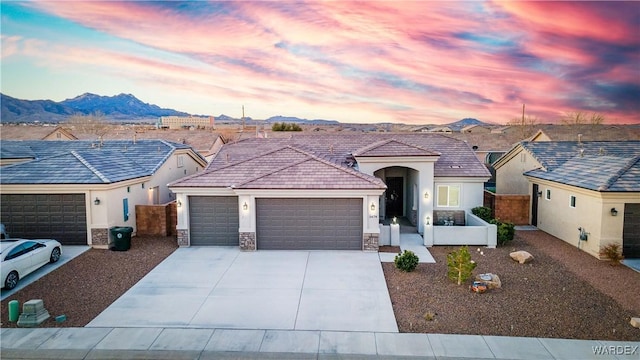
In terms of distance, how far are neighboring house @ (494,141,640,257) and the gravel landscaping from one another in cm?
133

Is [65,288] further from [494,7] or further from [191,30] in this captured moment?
[494,7]

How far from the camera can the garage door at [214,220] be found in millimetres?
15914

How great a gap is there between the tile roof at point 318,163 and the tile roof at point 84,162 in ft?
11.6

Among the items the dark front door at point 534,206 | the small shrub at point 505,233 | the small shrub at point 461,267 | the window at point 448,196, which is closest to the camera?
the small shrub at point 461,267

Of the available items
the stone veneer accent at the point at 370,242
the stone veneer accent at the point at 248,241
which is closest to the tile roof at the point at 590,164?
the stone veneer accent at the point at 370,242

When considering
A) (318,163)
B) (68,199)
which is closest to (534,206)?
(318,163)

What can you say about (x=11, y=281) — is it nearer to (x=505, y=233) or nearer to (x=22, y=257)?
(x=22, y=257)

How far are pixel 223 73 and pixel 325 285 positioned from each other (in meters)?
24.3

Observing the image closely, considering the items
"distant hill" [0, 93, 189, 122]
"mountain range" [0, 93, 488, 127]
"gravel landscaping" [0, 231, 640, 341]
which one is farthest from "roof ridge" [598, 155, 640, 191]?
"distant hill" [0, 93, 189, 122]

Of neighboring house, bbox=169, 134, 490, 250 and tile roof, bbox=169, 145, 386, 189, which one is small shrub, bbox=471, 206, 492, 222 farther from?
tile roof, bbox=169, 145, 386, 189

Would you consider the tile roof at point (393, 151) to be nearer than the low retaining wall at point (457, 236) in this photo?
No

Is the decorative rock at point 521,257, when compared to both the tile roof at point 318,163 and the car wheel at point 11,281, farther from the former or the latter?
the car wheel at point 11,281

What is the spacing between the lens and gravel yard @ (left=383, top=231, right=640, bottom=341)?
346 inches

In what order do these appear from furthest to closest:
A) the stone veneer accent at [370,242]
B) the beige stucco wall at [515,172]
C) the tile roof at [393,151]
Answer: the beige stucco wall at [515,172], the tile roof at [393,151], the stone veneer accent at [370,242]
